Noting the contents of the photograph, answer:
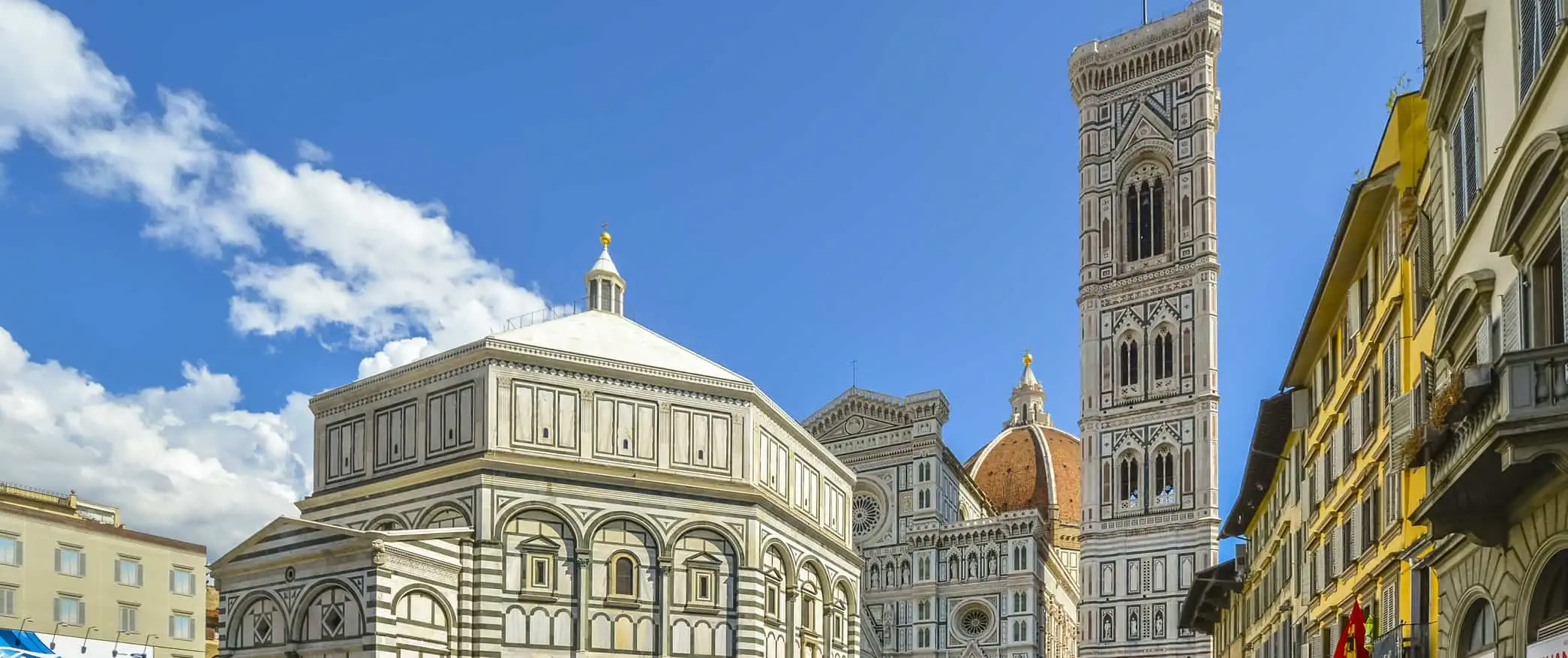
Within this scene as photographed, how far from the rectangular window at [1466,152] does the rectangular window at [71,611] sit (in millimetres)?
44259

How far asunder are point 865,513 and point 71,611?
1609 inches

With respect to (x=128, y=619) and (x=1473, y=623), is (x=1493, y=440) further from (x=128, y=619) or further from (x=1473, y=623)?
(x=128, y=619)

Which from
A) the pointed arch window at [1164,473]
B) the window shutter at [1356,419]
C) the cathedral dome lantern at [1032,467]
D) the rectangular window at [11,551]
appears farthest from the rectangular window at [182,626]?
the cathedral dome lantern at [1032,467]

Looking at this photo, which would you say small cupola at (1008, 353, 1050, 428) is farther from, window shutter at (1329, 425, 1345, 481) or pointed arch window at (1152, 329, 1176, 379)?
window shutter at (1329, 425, 1345, 481)

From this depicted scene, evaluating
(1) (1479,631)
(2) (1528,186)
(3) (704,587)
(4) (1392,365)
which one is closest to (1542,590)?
(1) (1479,631)

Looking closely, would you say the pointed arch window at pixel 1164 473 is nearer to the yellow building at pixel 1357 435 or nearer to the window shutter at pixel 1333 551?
the yellow building at pixel 1357 435

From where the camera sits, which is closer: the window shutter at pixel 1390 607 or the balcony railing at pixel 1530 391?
the balcony railing at pixel 1530 391

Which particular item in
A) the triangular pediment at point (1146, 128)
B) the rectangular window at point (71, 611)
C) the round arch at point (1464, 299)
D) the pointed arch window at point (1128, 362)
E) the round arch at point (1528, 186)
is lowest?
the rectangular window at point (71, 611)

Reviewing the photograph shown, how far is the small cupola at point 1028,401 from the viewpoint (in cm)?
12062

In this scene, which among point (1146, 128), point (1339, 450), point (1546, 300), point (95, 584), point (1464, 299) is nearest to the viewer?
point (1546, 300)

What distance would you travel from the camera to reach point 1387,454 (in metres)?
19.6

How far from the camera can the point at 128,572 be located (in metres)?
49.8

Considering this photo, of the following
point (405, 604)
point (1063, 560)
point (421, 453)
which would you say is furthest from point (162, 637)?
point (1063, 560)

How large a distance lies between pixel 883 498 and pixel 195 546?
35.8 metres
